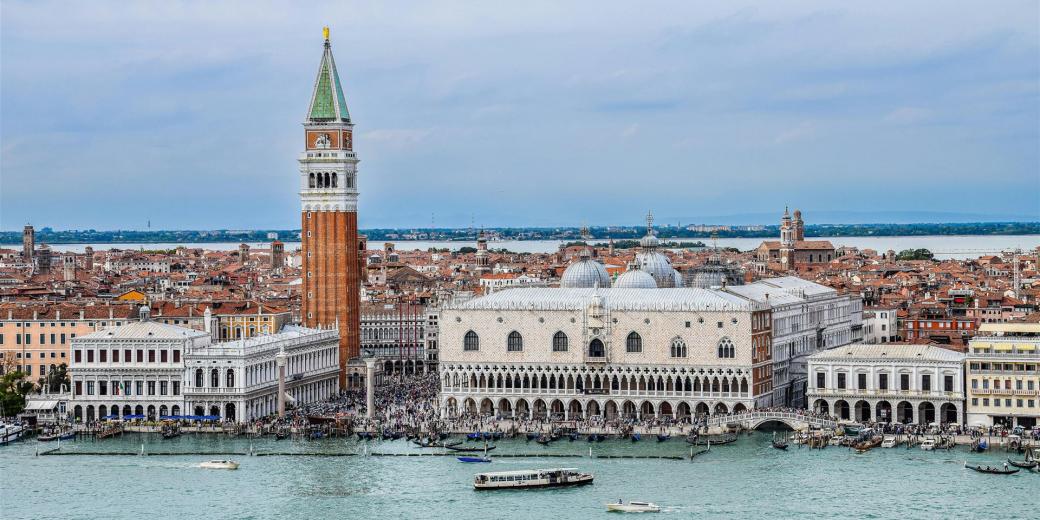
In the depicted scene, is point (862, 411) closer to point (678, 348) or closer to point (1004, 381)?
point (1004, 381)

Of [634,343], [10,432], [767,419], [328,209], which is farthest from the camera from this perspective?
[328,209]

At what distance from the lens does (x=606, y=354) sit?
165 feet

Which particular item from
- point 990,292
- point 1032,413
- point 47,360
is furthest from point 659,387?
point 990,292

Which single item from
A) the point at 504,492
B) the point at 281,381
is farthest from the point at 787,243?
the point at 504,492

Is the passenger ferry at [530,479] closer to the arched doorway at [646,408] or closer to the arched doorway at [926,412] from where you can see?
the arched doorway at [646,408]

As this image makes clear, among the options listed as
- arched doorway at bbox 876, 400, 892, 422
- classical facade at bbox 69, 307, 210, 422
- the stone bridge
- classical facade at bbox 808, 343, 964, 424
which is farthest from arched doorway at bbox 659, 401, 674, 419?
classical facade at bbox 69, 307, 210, 422

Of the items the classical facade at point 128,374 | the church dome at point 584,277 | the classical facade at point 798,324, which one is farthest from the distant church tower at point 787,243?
the classical facade at point 128,374

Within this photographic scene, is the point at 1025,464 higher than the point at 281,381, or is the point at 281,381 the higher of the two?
the point at 281,381

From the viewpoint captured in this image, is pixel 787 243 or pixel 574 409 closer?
pixel 574 409

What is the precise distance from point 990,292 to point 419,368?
76.3ft

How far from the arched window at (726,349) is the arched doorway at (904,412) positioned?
442cm

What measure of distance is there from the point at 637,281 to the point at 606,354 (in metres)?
3.80

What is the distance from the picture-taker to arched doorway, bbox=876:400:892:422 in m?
49.1

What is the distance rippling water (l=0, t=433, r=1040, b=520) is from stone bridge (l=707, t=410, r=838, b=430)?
1.10m
